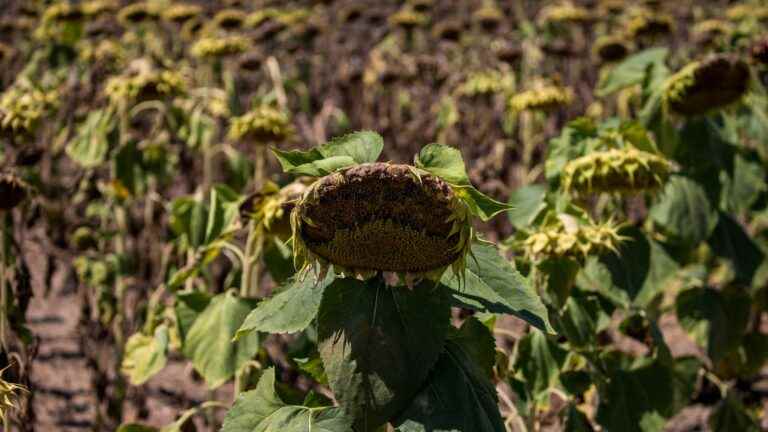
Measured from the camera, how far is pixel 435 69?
16.1 feet

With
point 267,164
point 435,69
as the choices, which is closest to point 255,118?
point 267,164

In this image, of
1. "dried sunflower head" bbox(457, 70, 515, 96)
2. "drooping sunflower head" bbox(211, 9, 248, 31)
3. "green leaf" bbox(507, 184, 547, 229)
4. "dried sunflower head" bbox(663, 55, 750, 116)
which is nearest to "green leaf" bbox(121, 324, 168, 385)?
"green leaf" bbox(507, 184, 547, 229)

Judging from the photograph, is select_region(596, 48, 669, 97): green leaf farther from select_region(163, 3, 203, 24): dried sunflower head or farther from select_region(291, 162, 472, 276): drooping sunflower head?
select_region(163, 3, 203, 24): dried sunflower head

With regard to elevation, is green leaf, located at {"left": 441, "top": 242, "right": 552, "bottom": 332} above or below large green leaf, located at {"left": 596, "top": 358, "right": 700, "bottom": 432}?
above

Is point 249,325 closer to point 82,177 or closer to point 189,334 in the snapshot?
point 189,334

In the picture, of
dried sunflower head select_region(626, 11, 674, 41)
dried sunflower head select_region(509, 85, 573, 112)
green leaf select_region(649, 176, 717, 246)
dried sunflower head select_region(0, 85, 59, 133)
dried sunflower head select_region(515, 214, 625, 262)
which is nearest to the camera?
dried sunflower head select_region(515, 214, 625, 262)

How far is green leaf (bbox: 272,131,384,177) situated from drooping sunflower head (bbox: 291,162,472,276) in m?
0.05

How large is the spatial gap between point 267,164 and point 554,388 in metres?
2.53

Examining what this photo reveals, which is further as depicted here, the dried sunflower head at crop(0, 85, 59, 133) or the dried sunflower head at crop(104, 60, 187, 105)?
the dried sunflower head at crop(104, 60, 187, 105)

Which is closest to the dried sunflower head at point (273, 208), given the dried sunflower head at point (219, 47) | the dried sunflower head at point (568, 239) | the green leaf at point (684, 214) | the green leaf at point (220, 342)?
the green leaf at point (220, 342)

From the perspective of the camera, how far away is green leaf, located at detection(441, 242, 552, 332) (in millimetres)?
1120

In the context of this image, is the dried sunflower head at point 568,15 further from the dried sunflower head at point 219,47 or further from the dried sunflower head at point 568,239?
the dried sunflower head at point 568,239

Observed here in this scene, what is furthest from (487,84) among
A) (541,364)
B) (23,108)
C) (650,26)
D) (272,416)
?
(272,416)

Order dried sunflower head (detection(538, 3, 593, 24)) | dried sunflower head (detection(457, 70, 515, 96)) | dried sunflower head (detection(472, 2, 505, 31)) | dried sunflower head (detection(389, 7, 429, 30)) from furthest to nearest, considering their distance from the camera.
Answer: dried sunflower head (detection(472, 2, 505, 31)) < dried sunflower head (detection(389, 7, 429, 30)) < dried sunflower head (detection(538, 3, 593, 24)) < dried sunflower head (detection(457, 70, 515, 96))
